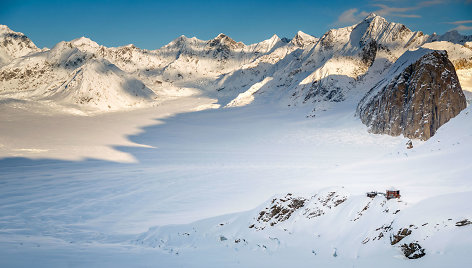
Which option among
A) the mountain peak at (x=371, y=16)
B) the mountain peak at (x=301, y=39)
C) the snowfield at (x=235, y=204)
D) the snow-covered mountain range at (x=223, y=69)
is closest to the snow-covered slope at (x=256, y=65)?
the mountain peak at (x=371, y=16)

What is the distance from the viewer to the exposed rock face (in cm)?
2662

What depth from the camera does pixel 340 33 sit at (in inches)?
3369

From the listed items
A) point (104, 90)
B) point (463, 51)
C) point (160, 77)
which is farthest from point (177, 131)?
point (160, 77)

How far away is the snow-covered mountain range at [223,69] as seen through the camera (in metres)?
62.2

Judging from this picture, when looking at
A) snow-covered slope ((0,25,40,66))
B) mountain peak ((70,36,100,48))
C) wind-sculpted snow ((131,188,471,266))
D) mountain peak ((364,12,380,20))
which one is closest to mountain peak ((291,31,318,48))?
mountain peak ((364,12,380,20))

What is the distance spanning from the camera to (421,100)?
27.6m

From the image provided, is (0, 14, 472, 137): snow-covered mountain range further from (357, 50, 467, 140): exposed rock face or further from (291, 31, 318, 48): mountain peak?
(357, 50, 467, 140): exposed rock face

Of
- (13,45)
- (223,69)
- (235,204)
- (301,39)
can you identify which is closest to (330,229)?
(235,204)

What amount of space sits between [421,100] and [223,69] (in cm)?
15487

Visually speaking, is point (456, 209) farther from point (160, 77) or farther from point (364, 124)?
point (160, 77)

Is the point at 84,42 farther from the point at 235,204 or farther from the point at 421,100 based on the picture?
the point at 235,204

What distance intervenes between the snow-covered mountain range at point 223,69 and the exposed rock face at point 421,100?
3.20 meters

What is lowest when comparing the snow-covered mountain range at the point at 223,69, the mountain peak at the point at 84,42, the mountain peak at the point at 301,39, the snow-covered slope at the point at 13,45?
the snow-covered mountain range at the point at 223,69

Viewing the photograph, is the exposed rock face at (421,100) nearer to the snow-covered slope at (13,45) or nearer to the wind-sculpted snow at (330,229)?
the wind-sculpted snow at (330,229)
